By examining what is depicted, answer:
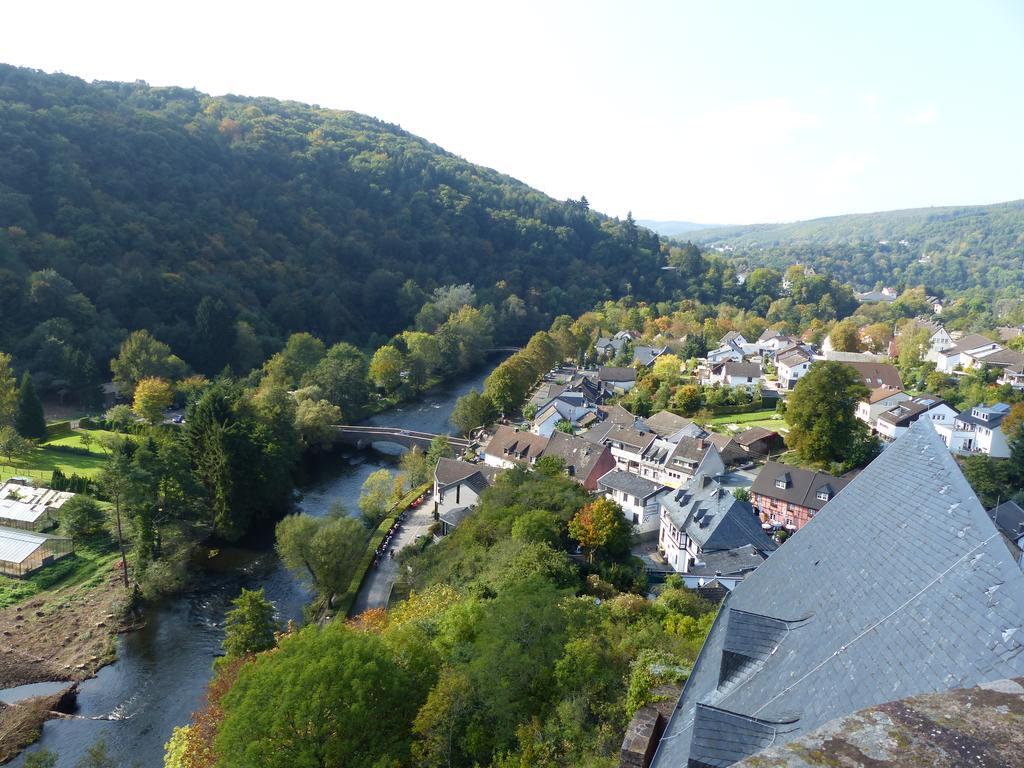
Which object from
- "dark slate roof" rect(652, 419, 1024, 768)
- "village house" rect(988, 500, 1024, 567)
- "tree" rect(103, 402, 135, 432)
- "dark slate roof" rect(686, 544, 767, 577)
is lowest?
"tree" rect(103, 402, 135, 432)

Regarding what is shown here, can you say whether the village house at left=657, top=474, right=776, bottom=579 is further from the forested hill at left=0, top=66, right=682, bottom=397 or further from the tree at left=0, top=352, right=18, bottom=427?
the forested hill at left=0, top=66, right=682, bottom=397

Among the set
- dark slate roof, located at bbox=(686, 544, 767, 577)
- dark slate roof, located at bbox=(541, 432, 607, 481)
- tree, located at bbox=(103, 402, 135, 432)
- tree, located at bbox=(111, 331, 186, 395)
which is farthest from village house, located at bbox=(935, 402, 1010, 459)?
tree, located at bbox=(111, 331, 186, 395)

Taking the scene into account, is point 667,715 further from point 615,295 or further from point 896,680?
point 615,295

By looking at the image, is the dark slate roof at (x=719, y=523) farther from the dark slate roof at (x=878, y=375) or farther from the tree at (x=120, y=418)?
the tree at (x=120, y=418)

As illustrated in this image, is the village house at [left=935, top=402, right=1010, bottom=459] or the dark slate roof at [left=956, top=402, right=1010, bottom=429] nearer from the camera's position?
the village house at [left=935, top=402, right=1010, bottom=459]

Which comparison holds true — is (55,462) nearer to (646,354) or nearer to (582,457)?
(582,457)

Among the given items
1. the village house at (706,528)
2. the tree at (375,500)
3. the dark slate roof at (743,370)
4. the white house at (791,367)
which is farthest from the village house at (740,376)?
the tree at (375,500)

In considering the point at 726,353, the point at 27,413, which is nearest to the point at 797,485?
the point at 726,353
